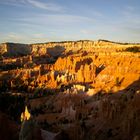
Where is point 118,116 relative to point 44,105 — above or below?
above

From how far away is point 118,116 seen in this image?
36719 mm

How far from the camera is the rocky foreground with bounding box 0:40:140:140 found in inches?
1277

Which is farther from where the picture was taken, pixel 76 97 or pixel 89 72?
pixel 89 72

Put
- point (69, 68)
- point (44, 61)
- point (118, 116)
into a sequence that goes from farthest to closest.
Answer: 1. point (44, 61)
2. point (69, 68)
3. point (118, 116)

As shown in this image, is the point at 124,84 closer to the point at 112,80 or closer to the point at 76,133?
the point at 112,80

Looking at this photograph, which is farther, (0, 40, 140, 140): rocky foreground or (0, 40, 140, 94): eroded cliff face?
(0, 40, 140, 94): eroded cliff face

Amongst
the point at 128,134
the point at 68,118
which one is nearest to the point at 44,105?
the point at 68,118

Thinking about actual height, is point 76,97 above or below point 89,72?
below

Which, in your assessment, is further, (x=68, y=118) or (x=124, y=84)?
(x=124, y=84)

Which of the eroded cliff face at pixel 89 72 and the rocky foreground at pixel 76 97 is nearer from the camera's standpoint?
the rocky foreground at pixel 76 97

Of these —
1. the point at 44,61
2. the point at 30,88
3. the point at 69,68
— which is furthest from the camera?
the point at 44,61

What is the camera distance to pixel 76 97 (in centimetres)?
6034

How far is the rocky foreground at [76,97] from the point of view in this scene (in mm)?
32438

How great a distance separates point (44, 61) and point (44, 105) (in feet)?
216
